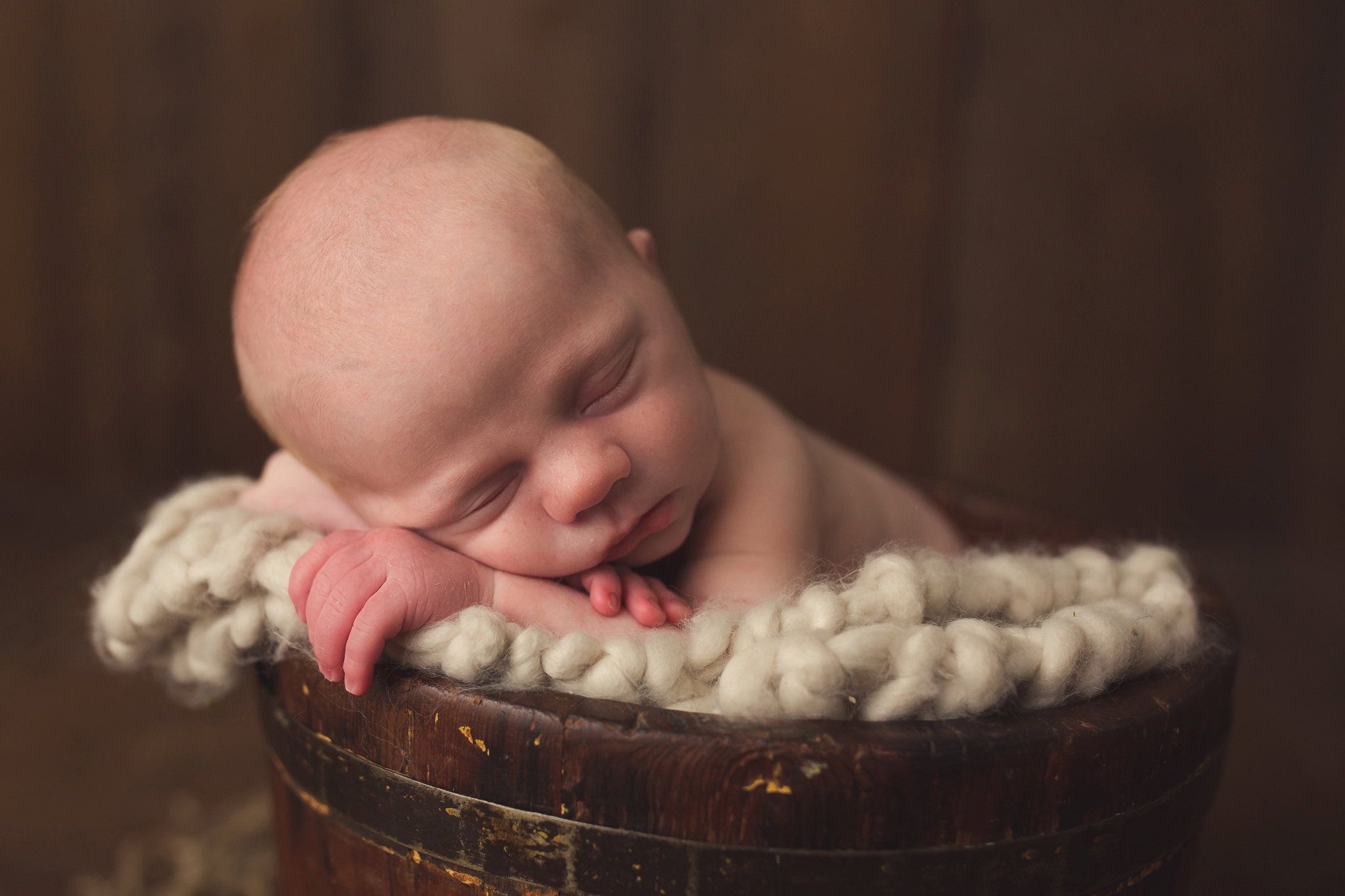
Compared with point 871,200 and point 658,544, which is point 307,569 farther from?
point 871,200

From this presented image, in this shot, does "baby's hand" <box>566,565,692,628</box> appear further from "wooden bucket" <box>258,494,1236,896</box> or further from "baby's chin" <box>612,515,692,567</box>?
"wooden bucket" <box>258,494,1236,896</box>

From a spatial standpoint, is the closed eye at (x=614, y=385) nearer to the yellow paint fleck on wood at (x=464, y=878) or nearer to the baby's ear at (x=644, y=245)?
the baby's ear at (x=644, y=245)

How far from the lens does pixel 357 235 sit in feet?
2.31

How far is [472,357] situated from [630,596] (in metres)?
0.20

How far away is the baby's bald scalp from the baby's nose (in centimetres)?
14

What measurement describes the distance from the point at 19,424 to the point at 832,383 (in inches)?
63.6

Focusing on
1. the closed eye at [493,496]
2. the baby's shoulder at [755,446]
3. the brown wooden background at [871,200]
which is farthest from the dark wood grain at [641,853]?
the brown wooden background at [871,200]

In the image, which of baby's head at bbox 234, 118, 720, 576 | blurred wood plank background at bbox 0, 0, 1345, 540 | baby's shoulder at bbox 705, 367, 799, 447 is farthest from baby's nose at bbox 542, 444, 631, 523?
blurred wood plank background at bbox 0, 0, 1345, 540

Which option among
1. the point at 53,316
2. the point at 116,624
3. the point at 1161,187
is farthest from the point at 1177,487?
the point at 53,316

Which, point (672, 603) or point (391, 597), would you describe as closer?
point (391, 597)

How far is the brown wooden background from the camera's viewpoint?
6.15 feet

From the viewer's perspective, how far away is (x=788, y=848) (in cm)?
52

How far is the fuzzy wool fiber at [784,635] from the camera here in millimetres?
546

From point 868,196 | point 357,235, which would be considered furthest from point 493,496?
point 868,196
